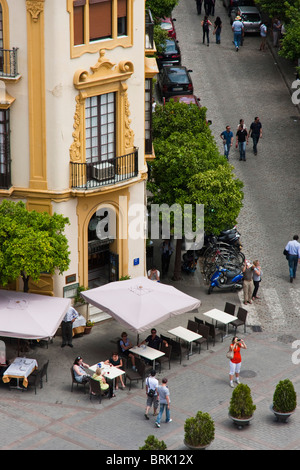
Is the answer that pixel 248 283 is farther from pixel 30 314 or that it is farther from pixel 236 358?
pixel 30 314

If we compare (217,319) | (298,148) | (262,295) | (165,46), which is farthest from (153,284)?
(165,46)

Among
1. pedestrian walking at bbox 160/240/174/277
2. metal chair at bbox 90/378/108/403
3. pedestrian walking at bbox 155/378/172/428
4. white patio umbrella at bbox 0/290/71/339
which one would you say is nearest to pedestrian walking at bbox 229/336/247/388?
pedestrian walking at bbox 155/378/172/428

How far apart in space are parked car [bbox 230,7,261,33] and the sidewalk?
1330 inches

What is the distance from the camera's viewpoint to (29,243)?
39188mm

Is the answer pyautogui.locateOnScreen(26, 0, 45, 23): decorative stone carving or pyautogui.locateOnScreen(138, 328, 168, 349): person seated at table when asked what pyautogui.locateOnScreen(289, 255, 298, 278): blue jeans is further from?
pyautogui.locateOnScreen(26, 0, 45, 23): decorative stone carving

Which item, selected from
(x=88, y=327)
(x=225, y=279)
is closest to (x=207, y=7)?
(x=225, y=279)

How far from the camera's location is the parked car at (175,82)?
61625 mm

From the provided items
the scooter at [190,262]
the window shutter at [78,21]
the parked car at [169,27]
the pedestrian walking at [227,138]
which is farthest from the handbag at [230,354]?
the parked car at [169,27]

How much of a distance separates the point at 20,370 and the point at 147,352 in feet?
14.6

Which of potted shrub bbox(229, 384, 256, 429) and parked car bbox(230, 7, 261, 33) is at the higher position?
parked car bbox(230, 7, 261, 33)

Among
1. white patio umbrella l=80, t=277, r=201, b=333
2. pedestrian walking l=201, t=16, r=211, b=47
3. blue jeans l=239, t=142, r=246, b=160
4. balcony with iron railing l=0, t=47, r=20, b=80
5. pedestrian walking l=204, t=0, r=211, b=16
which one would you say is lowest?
white patio umbrella l=80, t=277, r=201, b=333

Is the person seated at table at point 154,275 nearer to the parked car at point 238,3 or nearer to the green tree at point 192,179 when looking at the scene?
the green tree at point 192,179

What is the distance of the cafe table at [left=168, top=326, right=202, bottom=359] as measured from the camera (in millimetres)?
41094

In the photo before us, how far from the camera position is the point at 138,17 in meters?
42.2
